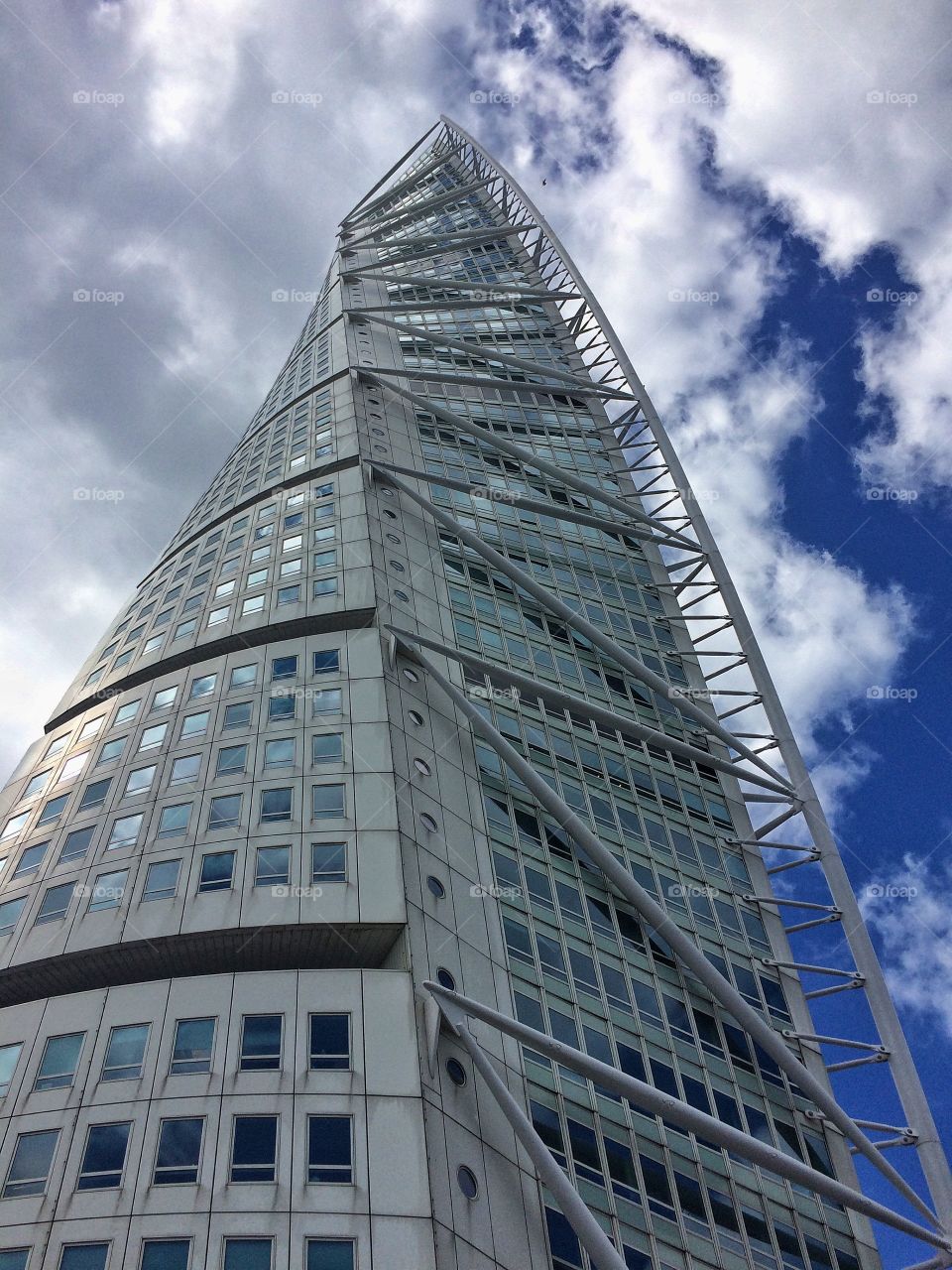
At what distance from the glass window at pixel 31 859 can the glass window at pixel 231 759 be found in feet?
18.8

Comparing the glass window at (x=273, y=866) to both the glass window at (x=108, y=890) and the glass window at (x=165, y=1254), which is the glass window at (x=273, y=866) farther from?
the glass window at (x=165, y=1254)

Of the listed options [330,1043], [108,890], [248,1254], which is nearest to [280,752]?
[108,890]

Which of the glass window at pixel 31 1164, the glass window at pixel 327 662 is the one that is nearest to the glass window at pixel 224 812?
the glass window at pixel 327 662

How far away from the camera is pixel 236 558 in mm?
44625

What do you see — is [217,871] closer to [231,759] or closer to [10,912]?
[231,759]

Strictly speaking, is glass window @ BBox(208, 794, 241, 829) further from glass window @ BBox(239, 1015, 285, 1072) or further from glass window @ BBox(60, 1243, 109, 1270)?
glass window @ BBox(60, 1243, 109, 1270)

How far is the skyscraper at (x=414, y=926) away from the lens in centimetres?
2062

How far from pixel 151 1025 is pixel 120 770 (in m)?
11.4

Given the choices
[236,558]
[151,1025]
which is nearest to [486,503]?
[236,558]

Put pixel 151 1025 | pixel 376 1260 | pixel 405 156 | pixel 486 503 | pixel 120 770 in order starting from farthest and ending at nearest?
1. pixel 405 156
2. pixel 486 503
3. pixel 120 770
4. pixel 151 1025
5. pixel 376 1260

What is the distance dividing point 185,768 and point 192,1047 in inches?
415

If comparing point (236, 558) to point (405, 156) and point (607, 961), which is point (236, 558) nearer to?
point (607, 961)

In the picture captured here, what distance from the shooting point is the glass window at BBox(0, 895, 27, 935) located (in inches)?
1115

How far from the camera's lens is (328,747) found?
30.5 meters
